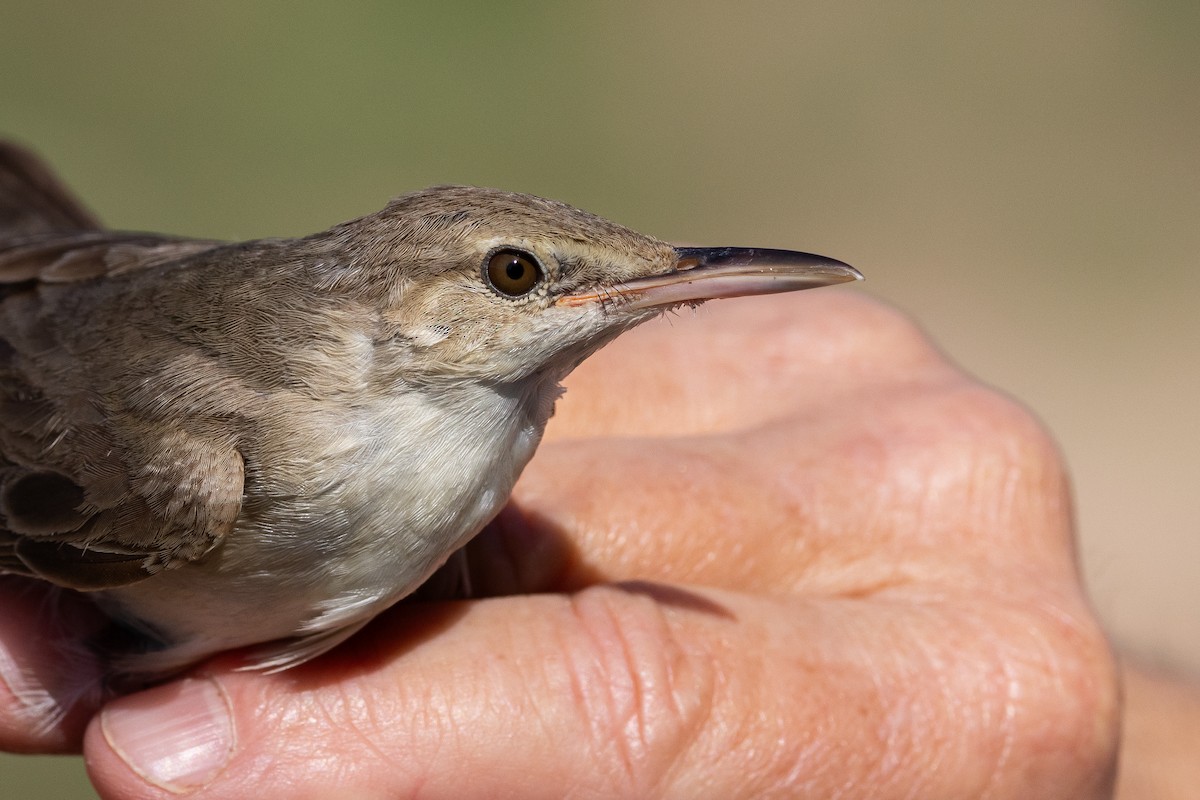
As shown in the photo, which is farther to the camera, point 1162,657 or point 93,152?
point 93,152

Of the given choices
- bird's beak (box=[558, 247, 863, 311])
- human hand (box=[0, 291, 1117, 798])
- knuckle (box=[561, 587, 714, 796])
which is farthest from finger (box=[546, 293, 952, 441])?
bird's beak (box=[558, 247, 863, 311])

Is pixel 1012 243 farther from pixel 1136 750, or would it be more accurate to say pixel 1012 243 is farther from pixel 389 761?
pixel 389 761

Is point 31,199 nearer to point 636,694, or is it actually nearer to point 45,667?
point 45,667

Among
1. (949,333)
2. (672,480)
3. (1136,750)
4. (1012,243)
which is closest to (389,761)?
(672,480)

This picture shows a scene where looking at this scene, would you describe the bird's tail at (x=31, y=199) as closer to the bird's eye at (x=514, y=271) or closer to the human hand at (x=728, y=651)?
the human hand at (x=728, y=651)

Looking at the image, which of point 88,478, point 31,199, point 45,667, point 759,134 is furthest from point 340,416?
point 759,134

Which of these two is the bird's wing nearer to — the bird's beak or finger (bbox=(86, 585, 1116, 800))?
finger (bbox=(86, 585, 1116, 800))
